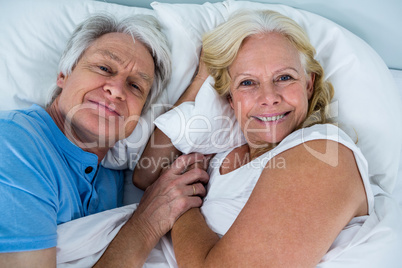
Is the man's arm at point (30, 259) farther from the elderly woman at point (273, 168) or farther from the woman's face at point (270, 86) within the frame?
the woman's face at point (270, 86)

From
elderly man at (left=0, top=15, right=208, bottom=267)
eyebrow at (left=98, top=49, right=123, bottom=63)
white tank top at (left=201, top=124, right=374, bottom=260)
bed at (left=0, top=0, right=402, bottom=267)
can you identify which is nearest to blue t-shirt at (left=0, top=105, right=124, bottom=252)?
elderly man at (left=0, top=15, right=208, bottom=267)

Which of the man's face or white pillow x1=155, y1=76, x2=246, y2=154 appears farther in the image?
white pillow x1=155, y1=76, x2=246, y2=154

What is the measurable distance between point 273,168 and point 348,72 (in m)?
0.70

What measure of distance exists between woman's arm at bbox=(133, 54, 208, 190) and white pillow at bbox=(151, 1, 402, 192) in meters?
0.08

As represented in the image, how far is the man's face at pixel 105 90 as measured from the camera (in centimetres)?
120

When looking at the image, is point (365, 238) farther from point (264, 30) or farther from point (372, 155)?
point (264, 30)

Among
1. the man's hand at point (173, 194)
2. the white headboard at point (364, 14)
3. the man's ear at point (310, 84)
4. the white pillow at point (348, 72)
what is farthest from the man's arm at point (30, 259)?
the white headboard at point (364, 14)

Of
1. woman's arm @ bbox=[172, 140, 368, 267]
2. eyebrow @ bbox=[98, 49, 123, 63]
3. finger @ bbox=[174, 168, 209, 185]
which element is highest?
eyebrow @ bbox=[98, 49, 123, 63]

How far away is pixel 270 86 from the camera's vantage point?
1.19 meters

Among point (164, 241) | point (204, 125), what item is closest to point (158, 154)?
point (204, 125)

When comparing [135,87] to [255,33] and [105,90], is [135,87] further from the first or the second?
[255,33]

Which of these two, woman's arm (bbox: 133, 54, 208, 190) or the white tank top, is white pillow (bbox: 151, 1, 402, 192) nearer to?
woman's arm (bbox: 133, 54, 208, 190)

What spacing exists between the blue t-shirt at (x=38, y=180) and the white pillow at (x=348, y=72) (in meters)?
0.37

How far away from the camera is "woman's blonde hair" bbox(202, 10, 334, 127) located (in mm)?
1246
